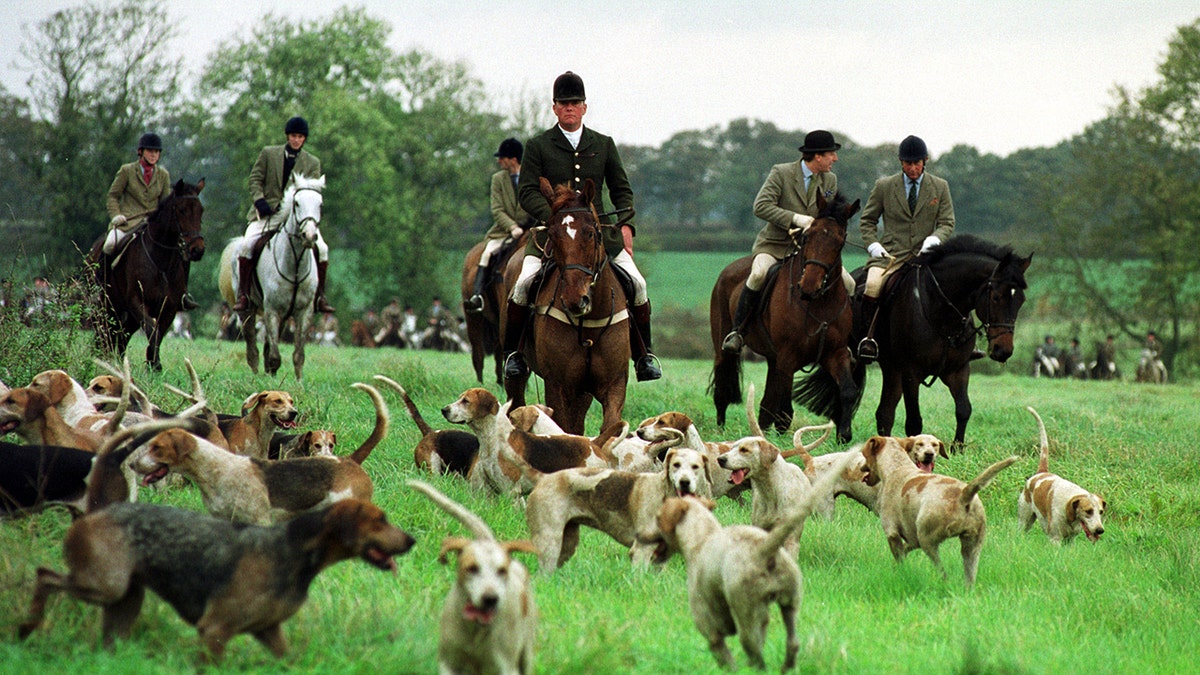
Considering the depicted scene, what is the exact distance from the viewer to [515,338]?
385 inches

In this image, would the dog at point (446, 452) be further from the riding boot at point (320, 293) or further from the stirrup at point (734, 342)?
the riding boot at point (320, 293)

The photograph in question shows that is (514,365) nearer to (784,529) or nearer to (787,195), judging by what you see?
(787,195)

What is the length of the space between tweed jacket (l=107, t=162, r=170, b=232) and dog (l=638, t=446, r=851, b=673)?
1057 cm

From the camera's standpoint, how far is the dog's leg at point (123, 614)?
4250mm

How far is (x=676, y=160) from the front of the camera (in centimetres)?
7494

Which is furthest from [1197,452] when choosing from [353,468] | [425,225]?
[425,225]

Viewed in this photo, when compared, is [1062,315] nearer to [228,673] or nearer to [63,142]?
[63,142]

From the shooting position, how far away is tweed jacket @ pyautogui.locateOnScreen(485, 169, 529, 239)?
14.3 m

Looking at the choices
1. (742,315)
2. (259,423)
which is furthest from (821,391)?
(259,423)

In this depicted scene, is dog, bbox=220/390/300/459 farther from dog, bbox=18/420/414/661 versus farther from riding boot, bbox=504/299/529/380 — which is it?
dog, bbox=18/420/414/661

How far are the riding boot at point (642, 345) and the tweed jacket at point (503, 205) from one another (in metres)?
4.76

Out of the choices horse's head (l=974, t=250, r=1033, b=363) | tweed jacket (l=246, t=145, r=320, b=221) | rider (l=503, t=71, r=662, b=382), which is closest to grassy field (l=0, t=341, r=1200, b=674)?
horse's head (l=974, t=250, r=1033, b=363)

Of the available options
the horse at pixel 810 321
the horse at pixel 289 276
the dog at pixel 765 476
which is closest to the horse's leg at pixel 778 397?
the horse at pixel 810 321

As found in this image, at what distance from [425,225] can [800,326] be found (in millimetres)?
39792
